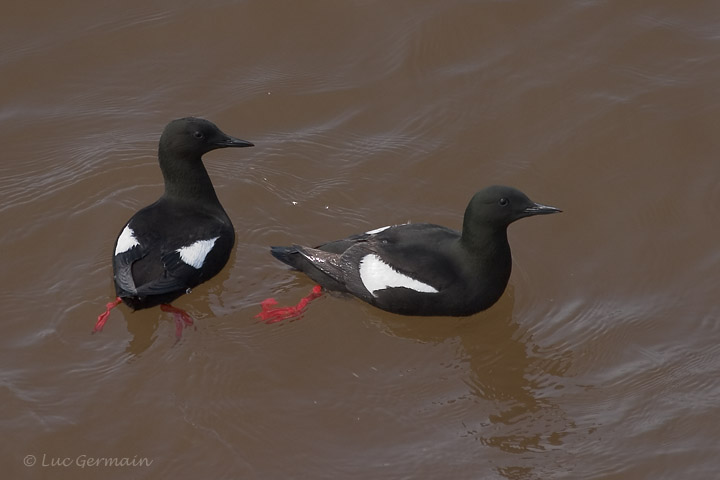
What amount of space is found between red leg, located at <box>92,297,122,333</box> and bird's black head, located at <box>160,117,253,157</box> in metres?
1.33

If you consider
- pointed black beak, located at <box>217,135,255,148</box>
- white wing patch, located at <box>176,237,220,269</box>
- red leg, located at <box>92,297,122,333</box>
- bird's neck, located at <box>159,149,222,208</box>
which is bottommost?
red leg, located at <box>92,297,122,333</box>

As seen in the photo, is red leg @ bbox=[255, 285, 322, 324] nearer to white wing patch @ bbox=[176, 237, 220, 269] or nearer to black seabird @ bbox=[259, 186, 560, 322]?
black seabird @ bbox=[259, 186, 560, 322]

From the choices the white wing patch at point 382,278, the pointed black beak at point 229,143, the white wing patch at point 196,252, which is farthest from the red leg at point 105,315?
the white wing patch at point 382,278

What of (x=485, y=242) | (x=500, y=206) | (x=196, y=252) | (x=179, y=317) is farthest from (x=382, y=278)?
(x=179, y=317)

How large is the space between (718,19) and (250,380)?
19.7 ft

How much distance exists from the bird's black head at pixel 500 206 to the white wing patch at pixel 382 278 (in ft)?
2.11

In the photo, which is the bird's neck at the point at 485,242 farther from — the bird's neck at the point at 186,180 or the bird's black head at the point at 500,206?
the bird's neck at the point at 186,180

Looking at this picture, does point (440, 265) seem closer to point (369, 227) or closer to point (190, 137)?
point (369, 227)

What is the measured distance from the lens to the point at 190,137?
8.21 m

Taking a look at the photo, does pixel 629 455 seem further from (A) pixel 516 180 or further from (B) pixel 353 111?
(B) pixel 353 111

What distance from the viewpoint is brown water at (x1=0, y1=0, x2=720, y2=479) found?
6660mm

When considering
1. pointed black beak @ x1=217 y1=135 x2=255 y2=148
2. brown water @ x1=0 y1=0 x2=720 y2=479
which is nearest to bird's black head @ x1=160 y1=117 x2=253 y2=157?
pointed black beak @ x1=217 y1=135 x2=255 y2=148

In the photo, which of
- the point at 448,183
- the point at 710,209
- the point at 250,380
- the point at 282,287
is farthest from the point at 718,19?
the point at 250,380

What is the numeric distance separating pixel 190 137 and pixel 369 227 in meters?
1.62
